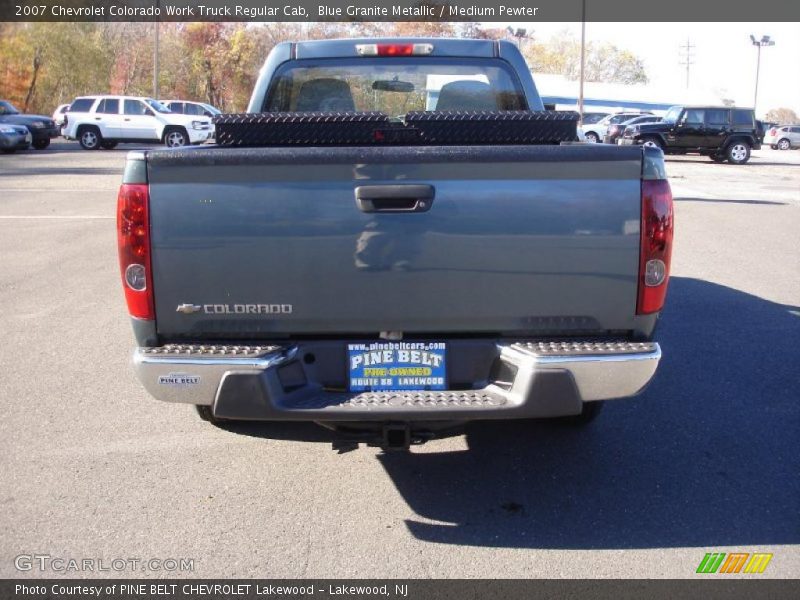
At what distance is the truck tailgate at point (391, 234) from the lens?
3256 millimetres

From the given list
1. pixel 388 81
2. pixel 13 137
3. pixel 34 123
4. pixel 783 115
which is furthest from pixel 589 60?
pixel 388 81

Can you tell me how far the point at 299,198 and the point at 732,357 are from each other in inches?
166

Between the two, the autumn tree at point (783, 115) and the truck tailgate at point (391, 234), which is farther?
the autumn tree at point (783, 115)

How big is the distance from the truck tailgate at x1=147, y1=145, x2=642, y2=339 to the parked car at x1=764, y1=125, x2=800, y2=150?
56130 mm

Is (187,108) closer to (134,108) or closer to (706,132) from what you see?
(134,108)

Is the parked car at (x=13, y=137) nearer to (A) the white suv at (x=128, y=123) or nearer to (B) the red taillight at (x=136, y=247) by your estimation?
(A) the white suv at (x=128, y=123)

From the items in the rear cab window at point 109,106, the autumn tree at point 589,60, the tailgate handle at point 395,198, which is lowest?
the tailgate handle at point 395,198

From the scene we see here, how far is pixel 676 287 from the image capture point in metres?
8.58

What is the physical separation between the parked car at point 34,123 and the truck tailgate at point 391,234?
2949 centimetres

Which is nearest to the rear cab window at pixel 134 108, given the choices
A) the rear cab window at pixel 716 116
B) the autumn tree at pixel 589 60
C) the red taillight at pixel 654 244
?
the rear cab window at pixel 716 116

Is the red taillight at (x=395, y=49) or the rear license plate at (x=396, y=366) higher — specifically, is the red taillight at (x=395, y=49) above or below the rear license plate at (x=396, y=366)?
above

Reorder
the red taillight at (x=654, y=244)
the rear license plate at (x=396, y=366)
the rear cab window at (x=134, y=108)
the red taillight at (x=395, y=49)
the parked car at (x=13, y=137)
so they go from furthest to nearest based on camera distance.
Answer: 1. the rear cab window at (x=134, y=108)
2. the parked car at (x=13, y=137)
3. the red taillight at (x=395, y=49)
4. the rear license plate at (x=396, y=366)
5. the red taillight at (x=654, y=244)
